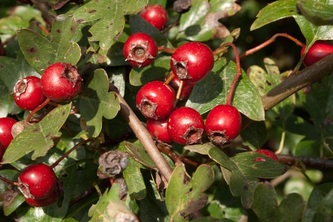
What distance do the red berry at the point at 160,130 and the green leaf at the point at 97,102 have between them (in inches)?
5.4

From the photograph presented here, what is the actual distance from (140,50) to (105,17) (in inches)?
5.4

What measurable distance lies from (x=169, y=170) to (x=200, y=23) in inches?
26.9

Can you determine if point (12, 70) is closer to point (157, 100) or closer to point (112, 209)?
point (157, 100)

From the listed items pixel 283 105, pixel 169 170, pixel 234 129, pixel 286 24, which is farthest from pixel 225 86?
pixel 286 24

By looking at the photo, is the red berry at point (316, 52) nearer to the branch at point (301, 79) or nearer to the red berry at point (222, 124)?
the branch at point (301, 79)

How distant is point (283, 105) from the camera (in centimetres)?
205

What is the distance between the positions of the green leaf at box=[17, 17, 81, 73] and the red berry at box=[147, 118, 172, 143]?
311 mm

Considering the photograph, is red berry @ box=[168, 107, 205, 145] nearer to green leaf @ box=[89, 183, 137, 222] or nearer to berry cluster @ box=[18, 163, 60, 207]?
green leaf @ box=[89, 183, 137, 222]

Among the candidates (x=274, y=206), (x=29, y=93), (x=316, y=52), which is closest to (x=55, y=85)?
(x=29, y=93)

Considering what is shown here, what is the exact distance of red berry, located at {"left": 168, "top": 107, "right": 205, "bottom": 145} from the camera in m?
1.50

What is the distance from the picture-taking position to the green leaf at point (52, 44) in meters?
1.60

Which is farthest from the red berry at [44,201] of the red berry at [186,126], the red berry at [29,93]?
the red berry at [186,126]

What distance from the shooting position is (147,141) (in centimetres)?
154

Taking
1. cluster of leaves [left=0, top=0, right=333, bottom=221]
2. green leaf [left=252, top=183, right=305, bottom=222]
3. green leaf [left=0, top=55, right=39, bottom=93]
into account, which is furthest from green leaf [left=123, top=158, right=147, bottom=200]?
green leaf [left=0, top=55, right=39, bottom=93]
